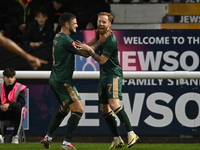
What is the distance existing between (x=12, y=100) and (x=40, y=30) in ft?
8.28

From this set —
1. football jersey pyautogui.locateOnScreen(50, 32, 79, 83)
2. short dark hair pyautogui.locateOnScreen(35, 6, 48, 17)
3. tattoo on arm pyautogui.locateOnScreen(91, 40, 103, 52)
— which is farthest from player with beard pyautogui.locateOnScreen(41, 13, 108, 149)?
short dark hair pyautogui.locateOnScreen(35, 6, 48, 17)

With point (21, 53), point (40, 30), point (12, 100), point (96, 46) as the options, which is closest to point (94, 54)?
point (96, 46)

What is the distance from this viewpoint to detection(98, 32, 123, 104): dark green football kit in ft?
24.1

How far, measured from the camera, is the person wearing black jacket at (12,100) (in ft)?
28.6

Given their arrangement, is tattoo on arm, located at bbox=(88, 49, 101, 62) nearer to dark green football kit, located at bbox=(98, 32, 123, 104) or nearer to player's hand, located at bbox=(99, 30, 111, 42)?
dark green football kit, located at bbox=(98, 32, 123, 104)

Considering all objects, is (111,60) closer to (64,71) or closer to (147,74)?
(64,71)

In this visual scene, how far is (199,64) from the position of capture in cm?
911

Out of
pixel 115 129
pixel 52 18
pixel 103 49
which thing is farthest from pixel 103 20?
pixel 52 18

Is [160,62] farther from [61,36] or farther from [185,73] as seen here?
[61,36]

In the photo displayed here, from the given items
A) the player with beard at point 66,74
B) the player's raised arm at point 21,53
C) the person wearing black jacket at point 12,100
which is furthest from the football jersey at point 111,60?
the player's raised arm at point 21,53

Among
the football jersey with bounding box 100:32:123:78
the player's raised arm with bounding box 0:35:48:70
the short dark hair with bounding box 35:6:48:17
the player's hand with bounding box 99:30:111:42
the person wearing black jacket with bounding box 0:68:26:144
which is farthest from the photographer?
the short dark hair with bounding box 35:6:48:17

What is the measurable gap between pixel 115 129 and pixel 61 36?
1.56m

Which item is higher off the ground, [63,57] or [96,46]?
[96,46]

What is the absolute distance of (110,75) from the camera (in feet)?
24.4
